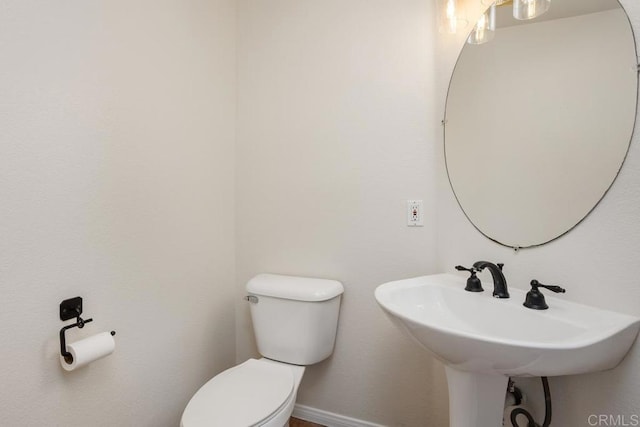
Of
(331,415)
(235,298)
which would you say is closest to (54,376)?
(235,298)

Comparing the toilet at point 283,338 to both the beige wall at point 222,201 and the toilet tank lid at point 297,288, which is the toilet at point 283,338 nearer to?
the toilet tank lid at point 297,288

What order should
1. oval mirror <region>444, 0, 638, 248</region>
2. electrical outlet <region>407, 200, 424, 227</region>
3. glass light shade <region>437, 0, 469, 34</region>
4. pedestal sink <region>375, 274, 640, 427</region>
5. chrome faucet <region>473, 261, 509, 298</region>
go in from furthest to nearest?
electrical outlet <region>407, 200, 424, 227</region> < glass light shade <region>437, 0, 469, 34</region> < chrome faucet <region>473, 261, 509, 298</region> < oval mirror <region>444, 0, 638, 248</region> < pedestal sink <region>375, 274, 640, 427</region>

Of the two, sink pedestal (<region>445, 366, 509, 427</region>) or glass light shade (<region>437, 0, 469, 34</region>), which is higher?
glass light shade (<region>437, 0, 469, 34</region>)

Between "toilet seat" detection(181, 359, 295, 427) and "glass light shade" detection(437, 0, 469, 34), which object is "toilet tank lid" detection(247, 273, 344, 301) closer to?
"toilet seat" detection(181, 359, 295, 427)

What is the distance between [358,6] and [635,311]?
1.57 m

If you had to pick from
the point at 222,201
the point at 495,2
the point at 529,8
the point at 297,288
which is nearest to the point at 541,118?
the point at 529,8

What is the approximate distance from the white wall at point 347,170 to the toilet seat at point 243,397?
39 cm

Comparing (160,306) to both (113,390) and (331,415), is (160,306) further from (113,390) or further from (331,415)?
(331,415)

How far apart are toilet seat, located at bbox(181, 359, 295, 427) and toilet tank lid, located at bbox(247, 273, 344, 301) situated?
1.04 ft

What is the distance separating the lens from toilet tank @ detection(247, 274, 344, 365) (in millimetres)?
1385

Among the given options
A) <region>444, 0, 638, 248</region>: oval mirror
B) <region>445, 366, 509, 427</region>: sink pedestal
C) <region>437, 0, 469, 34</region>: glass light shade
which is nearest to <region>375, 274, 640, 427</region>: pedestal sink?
<region>445, 366, 509, 427</region>: sink pedestal

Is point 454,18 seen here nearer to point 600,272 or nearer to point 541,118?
point 541,118

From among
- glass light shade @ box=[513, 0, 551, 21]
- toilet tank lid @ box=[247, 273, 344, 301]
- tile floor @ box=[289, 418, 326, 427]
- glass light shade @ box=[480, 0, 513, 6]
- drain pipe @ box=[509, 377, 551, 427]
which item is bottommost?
tile floor @ box=[289, 418, 326, 427]

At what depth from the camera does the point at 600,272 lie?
32.5 inches
